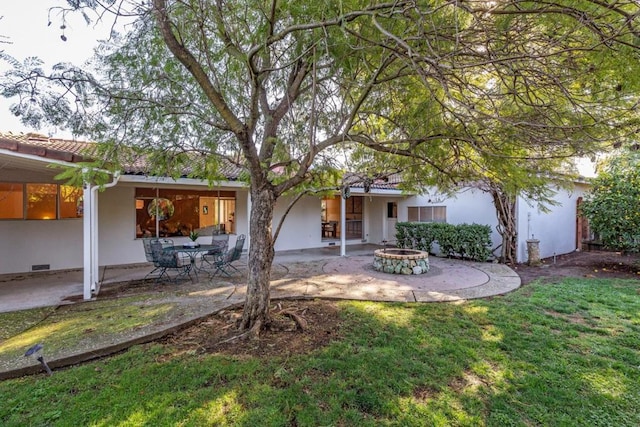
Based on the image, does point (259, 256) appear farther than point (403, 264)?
No

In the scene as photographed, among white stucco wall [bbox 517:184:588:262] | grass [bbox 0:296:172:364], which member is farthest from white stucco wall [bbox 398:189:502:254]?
grass [bbox 0:296:172:364]

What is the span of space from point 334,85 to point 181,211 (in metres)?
8.00

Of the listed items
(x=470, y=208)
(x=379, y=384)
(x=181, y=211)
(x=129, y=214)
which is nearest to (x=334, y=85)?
(x=379, y=384)

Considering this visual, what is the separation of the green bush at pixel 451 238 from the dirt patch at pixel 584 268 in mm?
1201

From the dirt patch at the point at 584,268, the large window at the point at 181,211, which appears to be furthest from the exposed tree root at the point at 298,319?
the large window at the point at 181,211

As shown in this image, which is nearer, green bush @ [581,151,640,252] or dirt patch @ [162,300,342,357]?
dirt patch @ [162,300,342,357]

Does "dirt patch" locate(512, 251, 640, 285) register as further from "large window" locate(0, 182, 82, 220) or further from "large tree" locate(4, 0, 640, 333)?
"large window" locate(0, 182, 82, 220)

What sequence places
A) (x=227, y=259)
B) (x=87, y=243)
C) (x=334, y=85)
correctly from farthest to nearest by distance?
(x=227, y=259) < (x=87, y=243) < (x=334, y=85)

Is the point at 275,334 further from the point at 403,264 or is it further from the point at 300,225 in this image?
the point at 300,225

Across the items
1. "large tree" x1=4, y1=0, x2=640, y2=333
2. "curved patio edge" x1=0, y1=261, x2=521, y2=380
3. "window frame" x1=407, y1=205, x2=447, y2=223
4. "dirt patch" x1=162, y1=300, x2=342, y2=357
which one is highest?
"large tree" x1=4, y1=0, x2=640, y2=333

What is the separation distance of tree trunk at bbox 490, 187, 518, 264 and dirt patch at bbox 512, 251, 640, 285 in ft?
1.51

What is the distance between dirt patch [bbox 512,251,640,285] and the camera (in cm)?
855

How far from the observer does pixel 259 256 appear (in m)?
4.61

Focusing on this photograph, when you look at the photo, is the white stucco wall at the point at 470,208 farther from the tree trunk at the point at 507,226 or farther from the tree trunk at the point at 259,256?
the tree trunk at the point at 259,256
